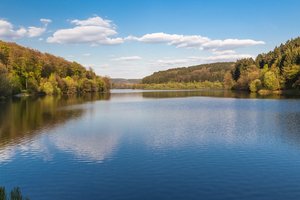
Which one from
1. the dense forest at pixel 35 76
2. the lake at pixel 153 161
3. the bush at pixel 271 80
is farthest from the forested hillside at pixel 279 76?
the dense forest at pixel 35 76

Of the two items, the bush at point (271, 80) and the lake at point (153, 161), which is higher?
the bush at point (271, 80)

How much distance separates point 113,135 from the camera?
3278cm

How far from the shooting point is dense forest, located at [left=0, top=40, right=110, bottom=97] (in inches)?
4028

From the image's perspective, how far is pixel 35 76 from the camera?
410 ft

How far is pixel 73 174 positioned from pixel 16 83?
9263 centimetres

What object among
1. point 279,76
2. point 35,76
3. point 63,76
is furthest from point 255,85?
point 63,76

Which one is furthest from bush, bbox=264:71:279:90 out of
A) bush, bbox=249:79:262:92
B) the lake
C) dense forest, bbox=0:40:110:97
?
dense forest, bbox=0:40:110:97

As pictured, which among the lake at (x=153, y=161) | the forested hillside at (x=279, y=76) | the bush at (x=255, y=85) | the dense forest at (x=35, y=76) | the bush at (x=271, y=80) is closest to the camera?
the lake at (x=153, y=161)

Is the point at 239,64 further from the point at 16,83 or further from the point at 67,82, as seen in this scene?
the point at 16,83

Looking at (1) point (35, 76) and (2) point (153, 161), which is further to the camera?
(1) point (35, 76)

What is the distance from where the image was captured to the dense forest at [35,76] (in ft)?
336

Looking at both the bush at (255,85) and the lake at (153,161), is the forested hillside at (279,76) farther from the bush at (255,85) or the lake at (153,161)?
the lake at (153,161)

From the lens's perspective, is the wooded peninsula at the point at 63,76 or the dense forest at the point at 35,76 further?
the wooded peninsula at the point at 63,76

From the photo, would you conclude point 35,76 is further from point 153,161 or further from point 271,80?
point 153,161
